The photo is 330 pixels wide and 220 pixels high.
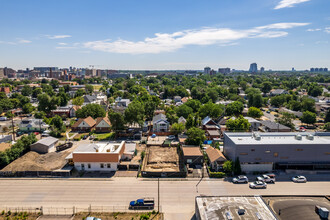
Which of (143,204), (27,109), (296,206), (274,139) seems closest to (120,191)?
(143,204)

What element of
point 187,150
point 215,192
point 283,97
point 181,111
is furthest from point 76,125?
point 283,97

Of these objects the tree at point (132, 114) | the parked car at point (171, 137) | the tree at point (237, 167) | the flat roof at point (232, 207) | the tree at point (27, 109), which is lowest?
the parked car at point (171, 137)

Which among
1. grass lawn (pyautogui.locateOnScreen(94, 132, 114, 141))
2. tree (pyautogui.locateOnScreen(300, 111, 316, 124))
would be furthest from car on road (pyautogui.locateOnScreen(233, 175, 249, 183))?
tree (pyautogui.locateOnScreen(300, 111, 316, 124))

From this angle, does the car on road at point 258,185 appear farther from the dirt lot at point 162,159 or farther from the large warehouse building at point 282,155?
the dirt lot at point 162,159

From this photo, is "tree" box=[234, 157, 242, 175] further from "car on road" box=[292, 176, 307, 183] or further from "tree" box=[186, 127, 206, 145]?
"tree" box=[186, 127, 206, 145]

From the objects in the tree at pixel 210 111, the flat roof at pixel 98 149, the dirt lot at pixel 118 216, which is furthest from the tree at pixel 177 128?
the dirt lot at pixel 118 216

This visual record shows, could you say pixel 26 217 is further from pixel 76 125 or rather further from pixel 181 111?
pixel 181 111
